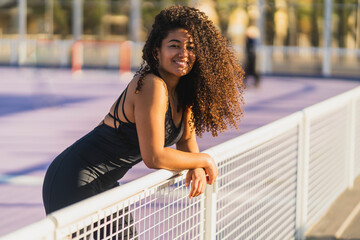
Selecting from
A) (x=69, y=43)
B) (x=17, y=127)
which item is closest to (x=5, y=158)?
(x=17, y=127)

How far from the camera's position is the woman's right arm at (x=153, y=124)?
2.92 metres

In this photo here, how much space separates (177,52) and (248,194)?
3.90 feet

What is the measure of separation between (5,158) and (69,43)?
2341 centimetres

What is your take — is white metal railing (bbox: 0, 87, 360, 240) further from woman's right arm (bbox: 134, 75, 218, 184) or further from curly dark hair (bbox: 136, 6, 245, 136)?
curly dark hair (bbox: 136, 6, 245, 136)

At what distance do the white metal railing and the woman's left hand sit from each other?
0.14 feet

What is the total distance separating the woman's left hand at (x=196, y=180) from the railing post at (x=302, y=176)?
88.0 inches

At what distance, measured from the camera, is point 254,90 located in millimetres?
21781

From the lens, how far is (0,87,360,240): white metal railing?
8.09ft

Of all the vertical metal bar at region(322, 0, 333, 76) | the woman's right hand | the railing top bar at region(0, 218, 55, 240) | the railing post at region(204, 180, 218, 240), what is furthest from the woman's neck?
the vertical metal bar at region(322, 0, 333, 76)

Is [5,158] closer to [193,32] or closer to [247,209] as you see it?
[247,209]

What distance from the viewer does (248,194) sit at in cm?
404

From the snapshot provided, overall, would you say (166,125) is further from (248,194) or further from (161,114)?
(248,194)

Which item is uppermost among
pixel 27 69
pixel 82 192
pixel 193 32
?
pixel 193 32

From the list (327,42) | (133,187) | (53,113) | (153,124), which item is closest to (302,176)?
(153,124)
